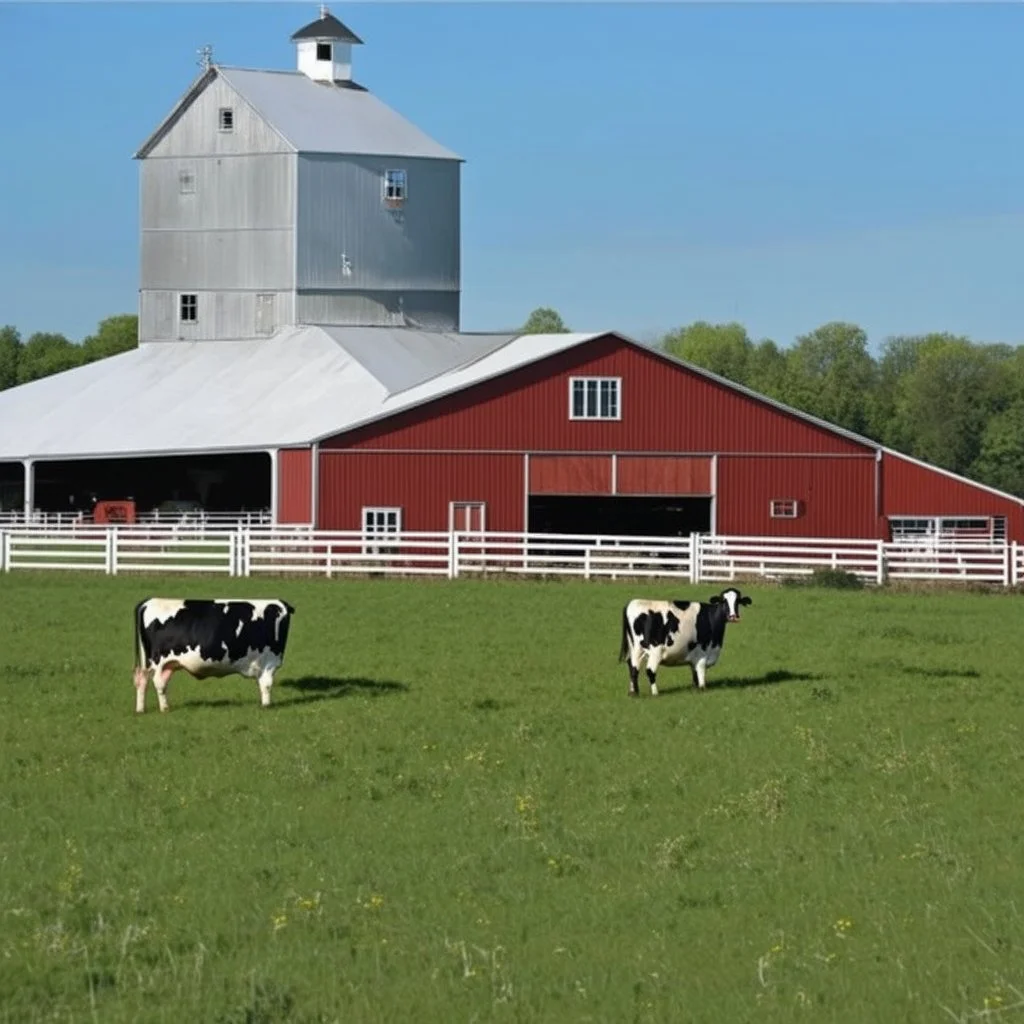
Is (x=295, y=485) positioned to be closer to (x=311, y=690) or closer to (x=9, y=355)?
(x=311, y=690)

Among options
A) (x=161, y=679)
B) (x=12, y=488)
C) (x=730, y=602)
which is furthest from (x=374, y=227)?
(x=161, y=679)

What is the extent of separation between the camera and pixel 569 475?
46.6 metres

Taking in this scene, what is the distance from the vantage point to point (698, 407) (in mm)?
47062

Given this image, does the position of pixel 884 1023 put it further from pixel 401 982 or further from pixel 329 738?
pixel 329 738

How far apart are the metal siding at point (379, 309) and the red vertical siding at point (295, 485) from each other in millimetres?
12069

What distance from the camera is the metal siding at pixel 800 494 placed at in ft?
153

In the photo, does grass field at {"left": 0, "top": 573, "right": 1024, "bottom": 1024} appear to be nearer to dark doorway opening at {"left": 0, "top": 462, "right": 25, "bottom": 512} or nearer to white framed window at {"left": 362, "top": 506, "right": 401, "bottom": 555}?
white framed window at {"left": 362, "top": 506, "right": 401, "bottom": 555}

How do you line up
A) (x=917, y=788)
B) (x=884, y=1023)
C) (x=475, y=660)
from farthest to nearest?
1. (x=475, y=660)
2. (x=917, y=788)
3. (x=884, y=1023)

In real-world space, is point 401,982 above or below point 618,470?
below

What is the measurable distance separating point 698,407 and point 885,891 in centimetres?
3604

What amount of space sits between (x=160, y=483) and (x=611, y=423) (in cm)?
1302

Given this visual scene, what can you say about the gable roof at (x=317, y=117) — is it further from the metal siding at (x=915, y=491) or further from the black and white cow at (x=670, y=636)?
the black and white cow at (x=670, y=636)

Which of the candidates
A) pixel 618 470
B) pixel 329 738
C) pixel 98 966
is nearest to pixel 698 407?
pixel 618 470

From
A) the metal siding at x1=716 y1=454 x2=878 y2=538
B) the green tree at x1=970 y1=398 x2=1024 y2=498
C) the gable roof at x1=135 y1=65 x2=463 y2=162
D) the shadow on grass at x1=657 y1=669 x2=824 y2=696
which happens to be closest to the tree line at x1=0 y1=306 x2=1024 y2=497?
the green tree at x1=970 y1=398 x2=1024 y2=498
